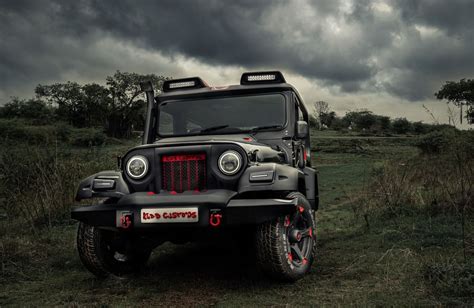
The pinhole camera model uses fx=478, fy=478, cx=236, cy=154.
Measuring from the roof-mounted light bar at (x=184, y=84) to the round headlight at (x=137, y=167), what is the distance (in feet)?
5.92

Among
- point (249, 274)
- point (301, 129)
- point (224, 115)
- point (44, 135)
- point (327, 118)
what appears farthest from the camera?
point (327, 118)

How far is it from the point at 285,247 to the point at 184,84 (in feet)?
9.16

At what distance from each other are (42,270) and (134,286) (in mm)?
1621

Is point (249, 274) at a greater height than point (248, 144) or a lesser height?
lesser

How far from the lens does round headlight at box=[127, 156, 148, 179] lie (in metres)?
4.65

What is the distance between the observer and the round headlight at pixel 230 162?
444cm

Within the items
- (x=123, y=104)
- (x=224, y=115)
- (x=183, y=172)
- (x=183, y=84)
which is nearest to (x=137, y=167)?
(x=183, y=172)

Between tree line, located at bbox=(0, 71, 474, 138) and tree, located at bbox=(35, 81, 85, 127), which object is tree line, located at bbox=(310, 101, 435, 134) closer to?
tree line, located at bbox=(0, 71, 474, 138)

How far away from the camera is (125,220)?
4.39 m

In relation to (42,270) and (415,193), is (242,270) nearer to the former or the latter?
(42,270)

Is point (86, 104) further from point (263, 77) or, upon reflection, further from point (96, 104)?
point (263, 77)

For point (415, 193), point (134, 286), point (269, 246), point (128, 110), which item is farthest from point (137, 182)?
point (128, 110)

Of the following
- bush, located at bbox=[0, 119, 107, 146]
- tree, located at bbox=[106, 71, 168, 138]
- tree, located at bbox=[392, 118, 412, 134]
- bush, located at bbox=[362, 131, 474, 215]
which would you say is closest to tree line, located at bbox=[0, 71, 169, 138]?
tree, located at bbox=[106, 71, 168, 138]

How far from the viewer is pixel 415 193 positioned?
8344 mm
